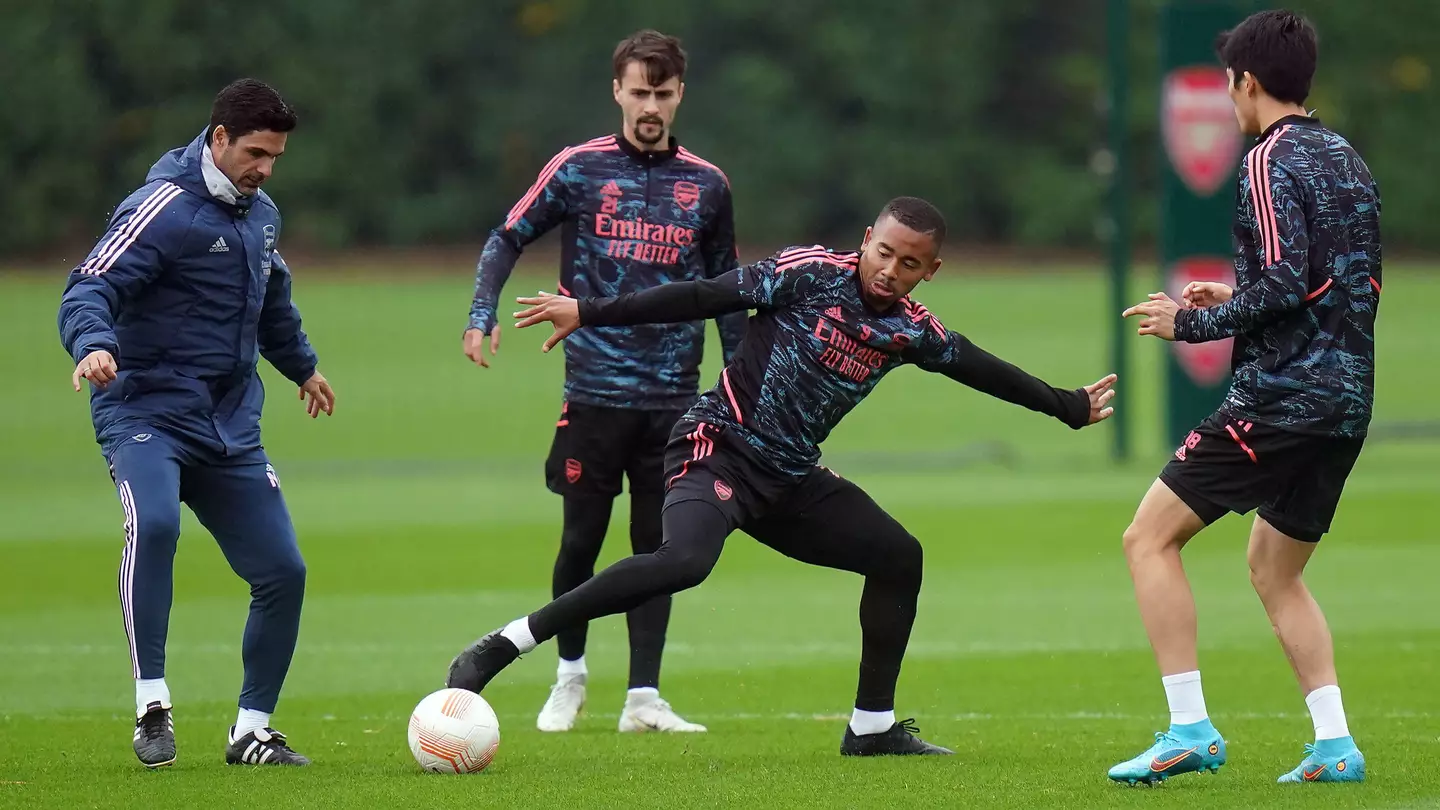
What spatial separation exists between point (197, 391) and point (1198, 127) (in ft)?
43.6

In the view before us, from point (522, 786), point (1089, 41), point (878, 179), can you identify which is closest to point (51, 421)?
point (878, 179)

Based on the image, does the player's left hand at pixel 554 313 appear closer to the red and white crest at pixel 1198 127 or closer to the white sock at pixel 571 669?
the white sock at pixel 571 669

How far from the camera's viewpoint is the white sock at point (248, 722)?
6324 millimetres

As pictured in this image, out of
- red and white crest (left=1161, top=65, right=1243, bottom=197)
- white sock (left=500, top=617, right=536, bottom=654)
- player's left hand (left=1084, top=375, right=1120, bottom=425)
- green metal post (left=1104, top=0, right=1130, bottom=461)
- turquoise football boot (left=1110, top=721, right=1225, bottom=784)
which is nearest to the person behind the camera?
turquoise football boot (left=1110, top=721, right=1225, bottom=784)

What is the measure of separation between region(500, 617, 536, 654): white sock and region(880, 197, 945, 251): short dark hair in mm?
1695

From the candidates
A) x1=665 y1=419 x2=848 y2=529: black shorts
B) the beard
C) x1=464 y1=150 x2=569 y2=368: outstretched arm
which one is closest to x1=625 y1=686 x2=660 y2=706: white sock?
x1=665 y1=419 x2=848 y2=529: black shorts

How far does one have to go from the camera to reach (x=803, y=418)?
6.34 metres

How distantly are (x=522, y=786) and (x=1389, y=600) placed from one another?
22.1 ft

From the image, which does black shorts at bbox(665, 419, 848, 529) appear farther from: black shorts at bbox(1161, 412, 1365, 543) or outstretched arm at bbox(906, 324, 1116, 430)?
black shorts at bbox(1161, 412, 1365, 543)

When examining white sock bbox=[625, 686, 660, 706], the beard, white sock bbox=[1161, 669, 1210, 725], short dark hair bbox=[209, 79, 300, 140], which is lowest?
white sock bbox=[625, 686, 660, 706]

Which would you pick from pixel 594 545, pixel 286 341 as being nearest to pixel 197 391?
pixel 286 341

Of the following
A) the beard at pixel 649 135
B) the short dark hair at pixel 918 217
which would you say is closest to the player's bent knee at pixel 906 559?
the short dark hair at pixel 918 217

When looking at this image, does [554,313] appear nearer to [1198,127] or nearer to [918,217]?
[918,217]

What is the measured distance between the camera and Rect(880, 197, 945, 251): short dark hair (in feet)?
20.1
